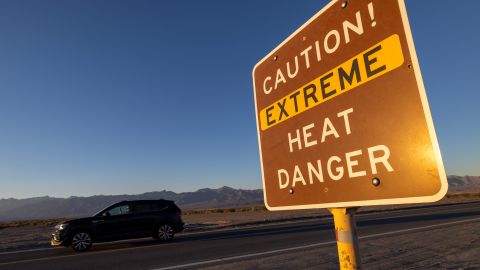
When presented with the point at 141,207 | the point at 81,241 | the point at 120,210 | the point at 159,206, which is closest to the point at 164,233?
the point at 159,206

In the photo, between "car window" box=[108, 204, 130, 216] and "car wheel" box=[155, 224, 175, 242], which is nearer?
"car window" box=[108, 204, 130, 216]

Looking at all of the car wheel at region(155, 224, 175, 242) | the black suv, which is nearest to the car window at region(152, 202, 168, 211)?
the black suv

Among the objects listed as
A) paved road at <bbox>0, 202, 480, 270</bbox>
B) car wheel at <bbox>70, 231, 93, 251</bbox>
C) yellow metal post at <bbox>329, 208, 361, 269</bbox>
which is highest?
yellow metal post at <bbox>329, 208, 361, 269</bbox>

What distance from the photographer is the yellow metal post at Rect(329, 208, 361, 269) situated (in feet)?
4.42

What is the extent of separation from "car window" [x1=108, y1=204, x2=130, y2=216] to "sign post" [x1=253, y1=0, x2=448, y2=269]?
1300 cm

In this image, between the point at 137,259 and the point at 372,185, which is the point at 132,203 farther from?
the point at 372,185

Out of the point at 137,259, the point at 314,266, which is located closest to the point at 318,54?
the point at 314,266

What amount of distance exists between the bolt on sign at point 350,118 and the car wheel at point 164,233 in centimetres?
1301

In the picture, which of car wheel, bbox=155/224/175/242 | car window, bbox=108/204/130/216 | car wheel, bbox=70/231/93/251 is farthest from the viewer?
car wheel, bbox=155/224/175/242

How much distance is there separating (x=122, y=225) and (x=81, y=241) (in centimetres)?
158

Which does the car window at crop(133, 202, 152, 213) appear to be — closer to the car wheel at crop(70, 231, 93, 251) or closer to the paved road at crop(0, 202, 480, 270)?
the car wheel at crop(70, 231, 93, 251)

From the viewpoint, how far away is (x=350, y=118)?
130 cm

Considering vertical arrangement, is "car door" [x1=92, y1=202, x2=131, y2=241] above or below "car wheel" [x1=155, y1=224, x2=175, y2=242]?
above

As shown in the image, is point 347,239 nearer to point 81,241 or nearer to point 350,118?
point 350,118
